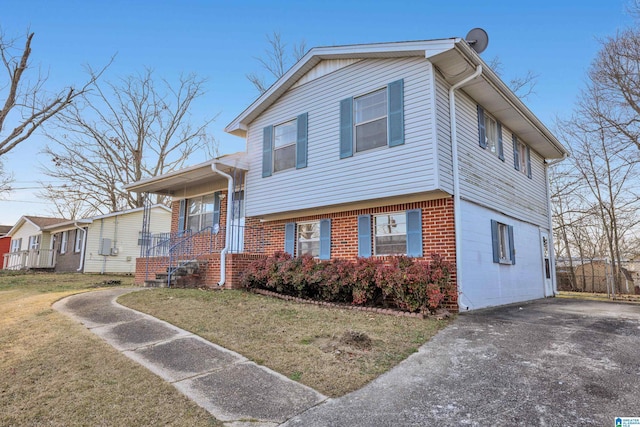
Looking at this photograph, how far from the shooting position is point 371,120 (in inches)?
345

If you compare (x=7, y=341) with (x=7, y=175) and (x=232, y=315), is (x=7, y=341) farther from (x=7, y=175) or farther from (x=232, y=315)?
(x=7, y=175)

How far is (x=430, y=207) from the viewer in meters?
8.17

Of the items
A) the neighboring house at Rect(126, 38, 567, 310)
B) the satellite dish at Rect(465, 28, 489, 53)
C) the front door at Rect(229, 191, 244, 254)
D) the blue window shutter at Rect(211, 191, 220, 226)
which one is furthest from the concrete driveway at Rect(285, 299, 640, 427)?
the blue window shutter at Rect(211, 191, 220, 226)

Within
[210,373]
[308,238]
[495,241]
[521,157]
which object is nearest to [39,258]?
[308,238]

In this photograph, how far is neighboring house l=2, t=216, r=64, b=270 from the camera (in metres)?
24.9

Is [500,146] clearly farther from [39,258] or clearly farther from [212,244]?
[39,258]

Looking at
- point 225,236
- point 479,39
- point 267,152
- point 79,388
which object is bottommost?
point 79,388

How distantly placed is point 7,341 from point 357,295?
5425mm

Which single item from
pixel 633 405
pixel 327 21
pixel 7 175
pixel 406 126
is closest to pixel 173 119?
pixel 7 175

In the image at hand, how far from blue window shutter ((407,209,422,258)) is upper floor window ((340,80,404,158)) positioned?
157cm

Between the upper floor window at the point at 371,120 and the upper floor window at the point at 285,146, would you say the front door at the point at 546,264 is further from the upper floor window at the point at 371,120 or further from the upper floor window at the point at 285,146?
the upper floor window at the point at 285,146

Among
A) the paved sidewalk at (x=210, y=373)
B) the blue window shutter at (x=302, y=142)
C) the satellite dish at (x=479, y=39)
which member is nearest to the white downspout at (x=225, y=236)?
the blue window shutter at (x=302, y=142)

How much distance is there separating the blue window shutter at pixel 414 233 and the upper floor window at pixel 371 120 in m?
1.67

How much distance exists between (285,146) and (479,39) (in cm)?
588
